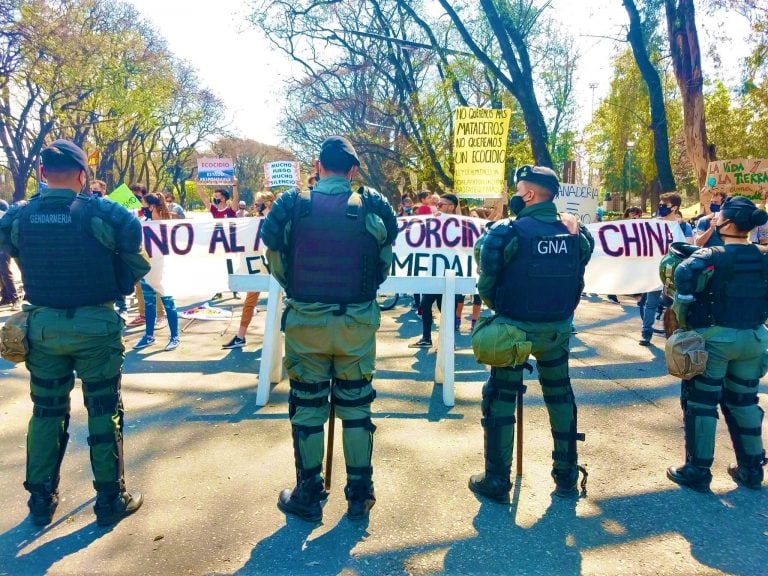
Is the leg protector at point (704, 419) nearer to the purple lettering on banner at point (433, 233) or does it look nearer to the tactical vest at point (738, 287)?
the tactical vest at point (738, 287)

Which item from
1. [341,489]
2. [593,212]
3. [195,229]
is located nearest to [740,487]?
[341,489]

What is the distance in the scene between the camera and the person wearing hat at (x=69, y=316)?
3111 millimetres

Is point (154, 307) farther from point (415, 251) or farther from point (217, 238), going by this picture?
point (415, 251)

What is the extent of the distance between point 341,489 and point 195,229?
4.57 metres

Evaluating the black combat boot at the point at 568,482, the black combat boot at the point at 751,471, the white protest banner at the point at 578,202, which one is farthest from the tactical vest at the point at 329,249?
the white protest banner at the point at 578,202

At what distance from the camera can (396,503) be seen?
3377 millimetres

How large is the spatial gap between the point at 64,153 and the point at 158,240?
406 centimetres

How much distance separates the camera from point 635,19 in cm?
→ 1120

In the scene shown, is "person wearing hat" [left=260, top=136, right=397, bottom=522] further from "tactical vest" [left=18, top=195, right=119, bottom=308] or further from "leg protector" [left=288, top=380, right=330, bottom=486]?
"tactical vest" [left=18, top=195, right=119, bottom=308]

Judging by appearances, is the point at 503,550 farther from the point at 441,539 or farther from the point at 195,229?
the point at 195,229

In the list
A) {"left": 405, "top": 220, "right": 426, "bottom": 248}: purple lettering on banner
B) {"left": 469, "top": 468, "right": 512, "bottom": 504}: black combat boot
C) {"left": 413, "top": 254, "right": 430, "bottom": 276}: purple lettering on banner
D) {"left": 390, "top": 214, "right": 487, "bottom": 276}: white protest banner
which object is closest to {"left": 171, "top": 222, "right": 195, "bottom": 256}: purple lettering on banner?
{"left": 390, "top": 214, "right": 487, "bottom": 276}: white protest banner

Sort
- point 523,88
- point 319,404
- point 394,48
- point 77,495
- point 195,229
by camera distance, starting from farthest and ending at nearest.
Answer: point 394,48, point 523,88, point 195,229, point 77,495, point 319,404

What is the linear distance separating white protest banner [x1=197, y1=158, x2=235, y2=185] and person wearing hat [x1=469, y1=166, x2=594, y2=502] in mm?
12493

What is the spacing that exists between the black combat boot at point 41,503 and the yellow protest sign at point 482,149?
7063mm
